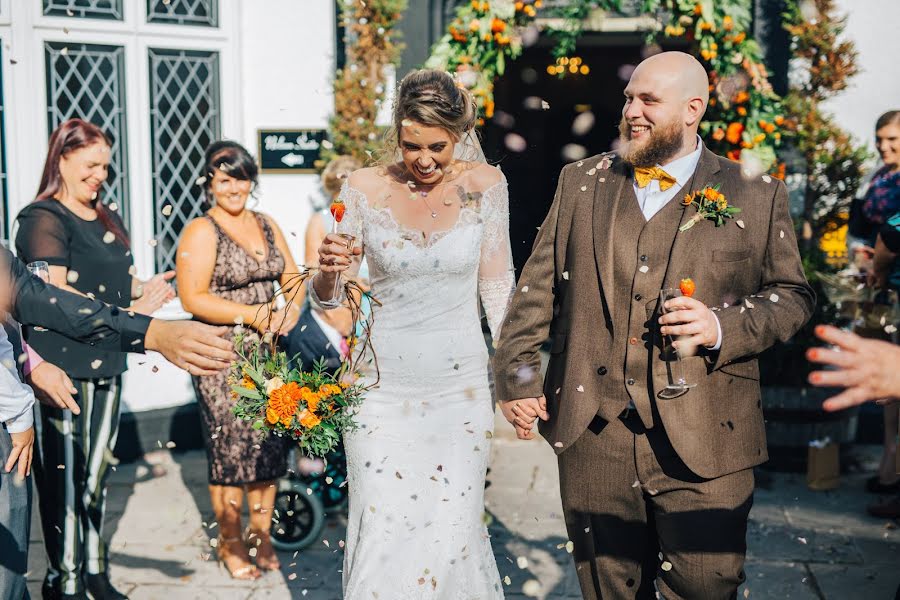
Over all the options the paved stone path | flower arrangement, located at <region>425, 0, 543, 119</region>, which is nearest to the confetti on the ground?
the paved stone path

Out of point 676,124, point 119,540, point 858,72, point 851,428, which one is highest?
point 858,72

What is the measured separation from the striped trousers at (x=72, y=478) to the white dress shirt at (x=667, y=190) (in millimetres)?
2575

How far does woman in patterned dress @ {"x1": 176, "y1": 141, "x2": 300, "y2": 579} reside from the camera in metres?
4.69

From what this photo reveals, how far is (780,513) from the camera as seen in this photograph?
5.61m

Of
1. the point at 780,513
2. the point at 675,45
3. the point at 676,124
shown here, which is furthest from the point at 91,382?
the point at 675,45

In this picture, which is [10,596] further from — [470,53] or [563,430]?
[470,53]

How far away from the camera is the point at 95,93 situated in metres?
6.84

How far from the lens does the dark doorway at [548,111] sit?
35.7 feet

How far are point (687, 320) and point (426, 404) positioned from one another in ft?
3.74

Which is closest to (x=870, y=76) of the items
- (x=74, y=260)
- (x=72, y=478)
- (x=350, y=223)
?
(x=350, y=223)

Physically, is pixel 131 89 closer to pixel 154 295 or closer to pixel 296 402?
pixel 154 295

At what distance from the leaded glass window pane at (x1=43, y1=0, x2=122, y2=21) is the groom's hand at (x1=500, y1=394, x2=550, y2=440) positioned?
4.79 meters

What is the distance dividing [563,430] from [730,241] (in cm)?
83

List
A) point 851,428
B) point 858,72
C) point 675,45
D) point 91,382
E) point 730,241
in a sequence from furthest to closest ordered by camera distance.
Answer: point 675,45 → point 858,72 → point 851,428 → point 91,382 → point 730,241
